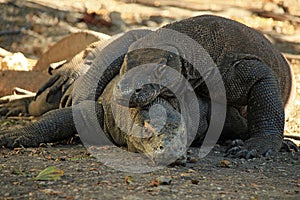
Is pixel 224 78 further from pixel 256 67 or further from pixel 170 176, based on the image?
pixel 170 176

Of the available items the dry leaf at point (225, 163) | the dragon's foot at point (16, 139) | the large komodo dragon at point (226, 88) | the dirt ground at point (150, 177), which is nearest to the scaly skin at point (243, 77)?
the large komodo dragon at point (226, 88)

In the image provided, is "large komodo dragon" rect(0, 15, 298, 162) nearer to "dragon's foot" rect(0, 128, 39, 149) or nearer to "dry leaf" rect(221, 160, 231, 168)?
"dragon's foot" rect(0, 128, 39, 149)

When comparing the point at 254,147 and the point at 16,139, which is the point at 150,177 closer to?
the point at 254,147

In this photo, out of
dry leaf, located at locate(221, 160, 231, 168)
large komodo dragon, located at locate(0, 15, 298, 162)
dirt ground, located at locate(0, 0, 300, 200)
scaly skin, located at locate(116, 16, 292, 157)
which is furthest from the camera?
scaly skin, located at locate(116, 16, 292, 157)

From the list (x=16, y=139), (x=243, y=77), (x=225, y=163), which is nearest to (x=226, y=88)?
(x=243, y=77)

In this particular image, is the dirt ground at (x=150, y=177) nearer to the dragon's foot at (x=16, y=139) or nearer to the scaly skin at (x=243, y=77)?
the dragon's foot at (x=16, y=139)

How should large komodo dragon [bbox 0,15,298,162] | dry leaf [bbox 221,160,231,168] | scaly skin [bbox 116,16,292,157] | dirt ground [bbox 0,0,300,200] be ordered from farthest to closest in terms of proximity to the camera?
scaly skin [bbox 116,16,292,157] < large komodo dragon [bbox 0,15,298,162] < dry leaf [bbox 221,160,231,168] < dirt ground [bbox 0,0,300,200]

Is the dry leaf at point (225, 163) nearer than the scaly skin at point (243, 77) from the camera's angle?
Yes

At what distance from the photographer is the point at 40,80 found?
7223mm

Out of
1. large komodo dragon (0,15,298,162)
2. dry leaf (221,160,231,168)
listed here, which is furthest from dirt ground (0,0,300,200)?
large komodo dragon (0,15,298,162)

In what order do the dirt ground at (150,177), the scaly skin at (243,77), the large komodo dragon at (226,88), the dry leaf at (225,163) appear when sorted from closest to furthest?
1. the dirt ground at (150,177)
2. the dry leaf at (225,163)
3. the large komodo dragon at (226,88)
4. the scaly skin at (243,77)

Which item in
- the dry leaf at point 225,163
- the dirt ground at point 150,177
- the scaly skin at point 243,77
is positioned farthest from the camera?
the scaly skin at point 243,77

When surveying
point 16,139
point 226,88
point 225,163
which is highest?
point 226,88

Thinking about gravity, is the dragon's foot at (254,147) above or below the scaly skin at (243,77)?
below
